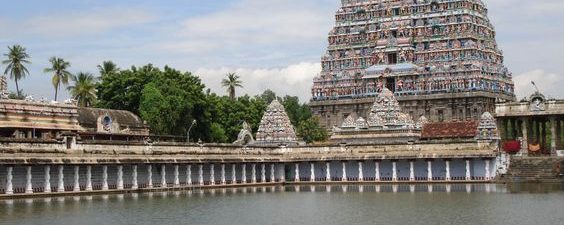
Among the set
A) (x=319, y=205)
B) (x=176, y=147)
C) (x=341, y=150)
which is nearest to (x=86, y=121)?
(x=176, y=147)

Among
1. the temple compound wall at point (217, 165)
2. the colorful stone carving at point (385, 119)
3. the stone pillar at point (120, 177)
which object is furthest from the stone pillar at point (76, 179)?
the colorful stone carving at point (385, 119)

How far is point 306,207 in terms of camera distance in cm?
4472

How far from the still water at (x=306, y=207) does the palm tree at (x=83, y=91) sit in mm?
35789

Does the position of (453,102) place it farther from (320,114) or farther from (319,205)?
Answer: (319,205)

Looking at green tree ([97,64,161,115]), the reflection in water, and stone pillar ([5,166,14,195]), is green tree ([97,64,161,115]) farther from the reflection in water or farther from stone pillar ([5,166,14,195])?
stone pillar ([5,166,14,195])

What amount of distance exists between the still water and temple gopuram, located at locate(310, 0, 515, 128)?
39.2m

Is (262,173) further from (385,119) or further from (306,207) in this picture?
(306,207)

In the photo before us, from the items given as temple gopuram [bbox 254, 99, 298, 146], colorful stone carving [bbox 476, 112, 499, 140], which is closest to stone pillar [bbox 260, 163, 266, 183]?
temple gopuram [bbox 254, 99, 298, 146]

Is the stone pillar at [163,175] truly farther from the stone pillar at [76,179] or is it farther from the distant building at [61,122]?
the stone pillar at [76,179]

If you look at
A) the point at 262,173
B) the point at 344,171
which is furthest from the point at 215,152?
the point at 344,171

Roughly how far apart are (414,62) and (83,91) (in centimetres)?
3319

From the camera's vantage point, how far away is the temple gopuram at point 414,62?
97.8 meters

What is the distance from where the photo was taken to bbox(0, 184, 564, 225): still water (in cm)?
3709

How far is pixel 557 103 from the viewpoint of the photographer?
73.2 m
